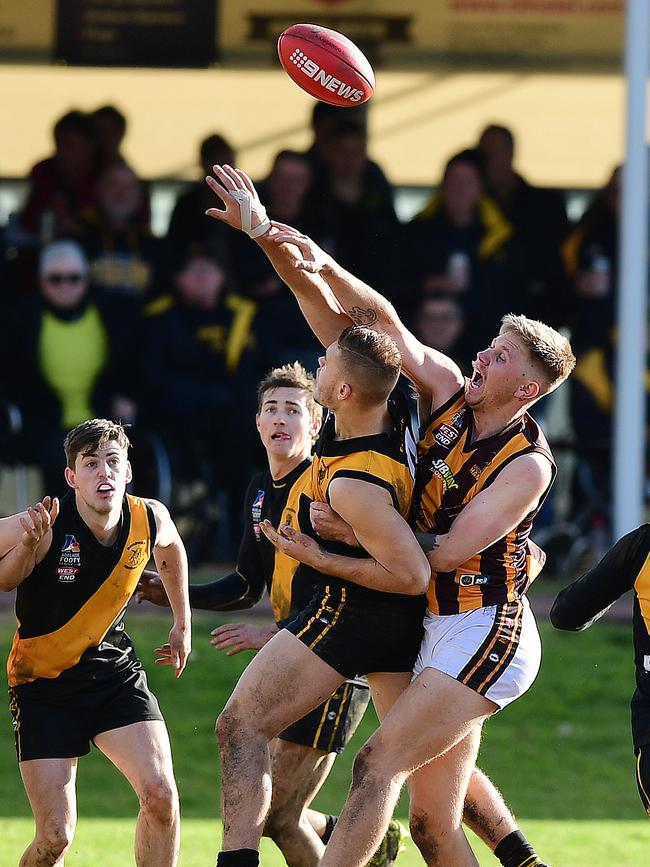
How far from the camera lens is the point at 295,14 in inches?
472

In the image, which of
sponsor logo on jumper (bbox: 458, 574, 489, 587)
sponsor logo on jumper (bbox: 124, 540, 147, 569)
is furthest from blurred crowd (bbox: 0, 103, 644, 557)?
sponsor logo on jumper (bbox: 458, 574, 489, 587)

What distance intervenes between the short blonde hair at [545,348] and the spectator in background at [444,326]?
15.9ft

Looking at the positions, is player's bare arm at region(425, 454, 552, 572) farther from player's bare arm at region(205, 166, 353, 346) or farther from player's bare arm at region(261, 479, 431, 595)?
player's bare arm at region(205, 166, 353, 346)

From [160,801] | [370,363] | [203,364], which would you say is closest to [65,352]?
[203,364]

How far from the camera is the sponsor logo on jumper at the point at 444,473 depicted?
16.3 feet

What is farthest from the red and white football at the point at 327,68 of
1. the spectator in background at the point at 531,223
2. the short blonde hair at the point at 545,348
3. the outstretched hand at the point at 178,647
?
the spectator in background at the point at 531,223

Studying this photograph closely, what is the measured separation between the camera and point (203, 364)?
998cm

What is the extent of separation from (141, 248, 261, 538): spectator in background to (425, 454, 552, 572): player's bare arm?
5246 millimetres

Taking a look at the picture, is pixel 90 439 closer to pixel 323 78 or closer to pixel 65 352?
pixel 323 78

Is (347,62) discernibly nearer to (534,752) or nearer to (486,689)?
(486,689)

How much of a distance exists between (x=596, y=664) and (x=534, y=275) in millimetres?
2651

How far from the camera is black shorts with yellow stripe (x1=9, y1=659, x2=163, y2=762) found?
16.8 feet

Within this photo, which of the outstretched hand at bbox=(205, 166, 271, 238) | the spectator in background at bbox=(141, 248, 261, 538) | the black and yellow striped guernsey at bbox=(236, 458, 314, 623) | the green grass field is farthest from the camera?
the spectator in background at bbox=(141, 248, 261, 538)

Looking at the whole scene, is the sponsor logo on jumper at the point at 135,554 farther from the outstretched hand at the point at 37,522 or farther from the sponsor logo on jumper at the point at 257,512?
the sponsor logo on jumper at the point at 257,512
